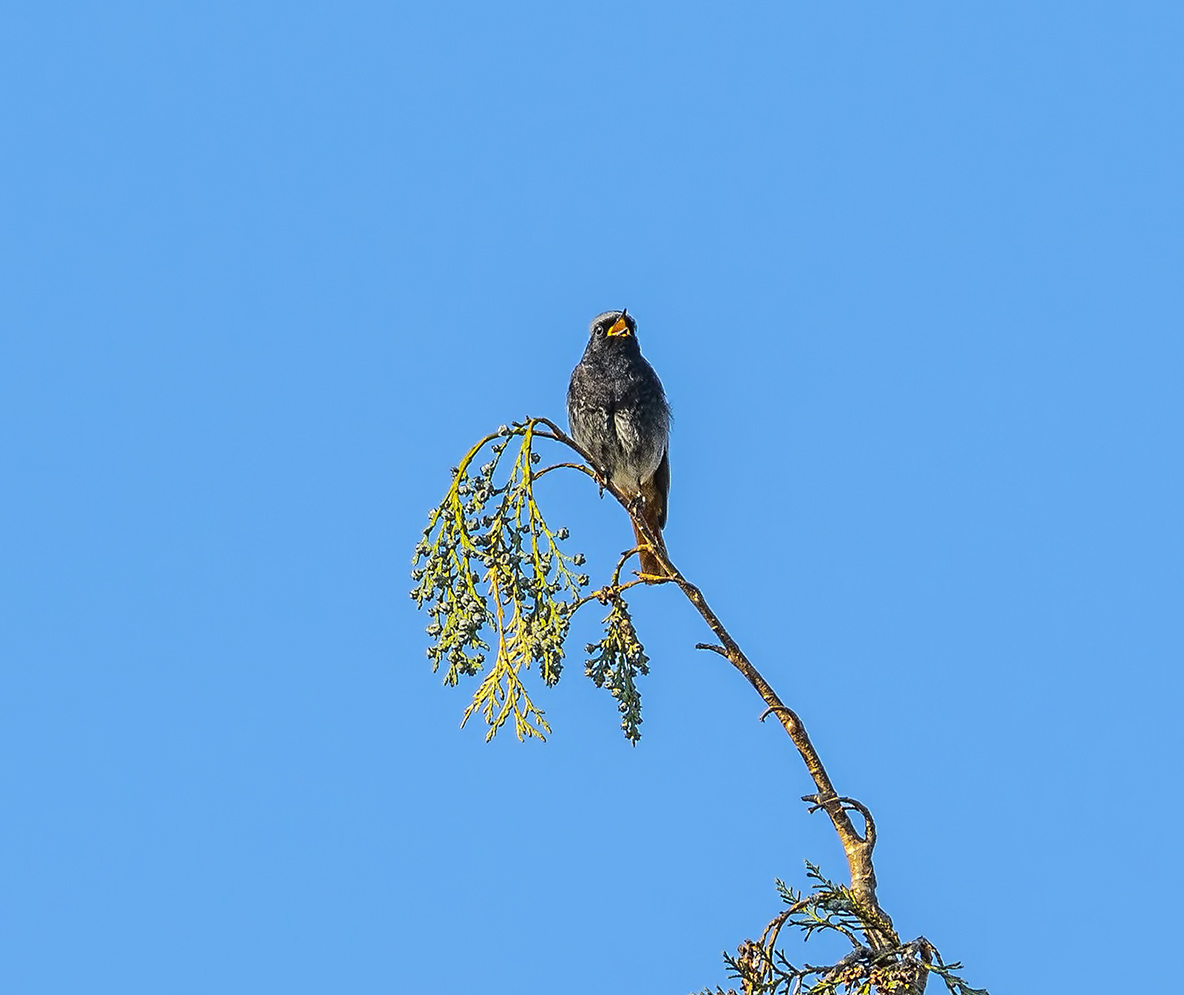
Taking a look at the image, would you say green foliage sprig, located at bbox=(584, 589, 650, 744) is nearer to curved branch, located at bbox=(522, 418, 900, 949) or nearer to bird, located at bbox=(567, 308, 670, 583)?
curved branch, located at bbox=(522, 418, 900, 949)

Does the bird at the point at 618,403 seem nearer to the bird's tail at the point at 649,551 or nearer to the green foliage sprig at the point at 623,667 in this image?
the bird's tail at the point at 649,551

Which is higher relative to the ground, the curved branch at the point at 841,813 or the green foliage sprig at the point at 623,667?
the green foliage sprig at the point at 623,667

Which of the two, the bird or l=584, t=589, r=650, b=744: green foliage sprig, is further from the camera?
the bird

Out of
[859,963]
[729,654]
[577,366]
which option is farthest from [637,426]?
[859,963]

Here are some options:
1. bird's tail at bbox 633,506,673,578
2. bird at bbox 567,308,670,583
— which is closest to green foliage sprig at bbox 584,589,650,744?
bird's tail at bbox 633,506,673,578

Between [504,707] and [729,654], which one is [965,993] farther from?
[504,707]

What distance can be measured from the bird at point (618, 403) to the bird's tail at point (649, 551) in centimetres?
35

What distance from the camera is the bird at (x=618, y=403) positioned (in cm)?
888

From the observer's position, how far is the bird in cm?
888

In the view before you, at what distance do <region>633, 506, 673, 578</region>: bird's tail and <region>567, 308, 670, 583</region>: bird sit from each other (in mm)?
346

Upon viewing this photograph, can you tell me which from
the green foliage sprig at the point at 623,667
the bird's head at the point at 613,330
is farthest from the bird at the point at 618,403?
the green foliage sprig at the point at 623,667

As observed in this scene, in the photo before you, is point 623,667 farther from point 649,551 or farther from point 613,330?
point 613,330

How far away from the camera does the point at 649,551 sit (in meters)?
4.79

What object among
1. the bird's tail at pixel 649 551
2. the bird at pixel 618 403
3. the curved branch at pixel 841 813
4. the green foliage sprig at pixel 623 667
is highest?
the bird at pixel 618 403
